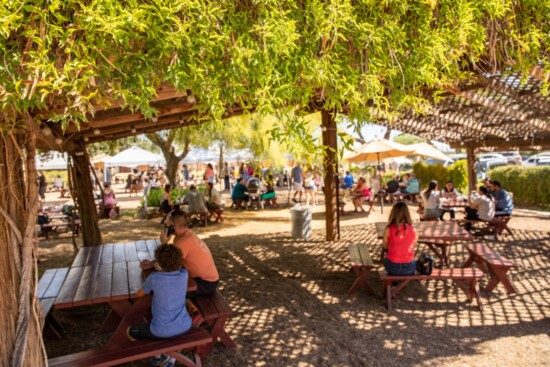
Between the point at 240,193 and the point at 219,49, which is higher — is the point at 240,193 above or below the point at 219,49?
below

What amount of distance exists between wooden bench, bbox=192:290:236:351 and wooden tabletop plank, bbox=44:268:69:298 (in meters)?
1.49

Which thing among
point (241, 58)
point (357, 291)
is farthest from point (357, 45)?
point (357, 291)

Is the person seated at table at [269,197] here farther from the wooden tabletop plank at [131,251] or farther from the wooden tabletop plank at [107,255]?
the wooden tabletop plank at [107,255]

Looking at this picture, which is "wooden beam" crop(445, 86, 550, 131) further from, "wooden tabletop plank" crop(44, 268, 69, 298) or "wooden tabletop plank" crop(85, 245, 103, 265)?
"wooden tabletop plank" crop(44, 268, 69, 298)

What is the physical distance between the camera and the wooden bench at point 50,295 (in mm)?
4156

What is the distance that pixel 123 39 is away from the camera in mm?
2117

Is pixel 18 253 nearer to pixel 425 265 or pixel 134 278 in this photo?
pixel 134 278

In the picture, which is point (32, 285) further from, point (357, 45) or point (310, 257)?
point (310, 257)

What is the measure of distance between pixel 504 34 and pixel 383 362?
384 cm

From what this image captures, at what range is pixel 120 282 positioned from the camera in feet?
14.2

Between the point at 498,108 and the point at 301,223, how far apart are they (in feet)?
16.6

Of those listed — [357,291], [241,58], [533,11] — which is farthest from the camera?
[357,291]

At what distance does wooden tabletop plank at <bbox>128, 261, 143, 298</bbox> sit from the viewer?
402 centimetres

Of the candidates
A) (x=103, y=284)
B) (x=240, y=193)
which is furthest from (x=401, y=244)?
(x=240, y=193)
